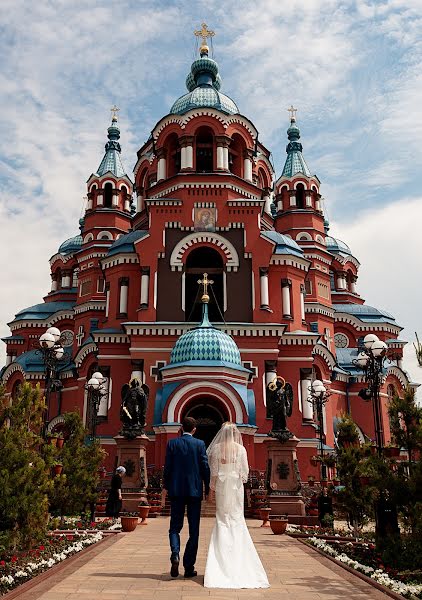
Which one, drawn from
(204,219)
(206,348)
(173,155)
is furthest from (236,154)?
(206,348)

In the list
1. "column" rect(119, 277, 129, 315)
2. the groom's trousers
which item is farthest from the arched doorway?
the groom's trousers

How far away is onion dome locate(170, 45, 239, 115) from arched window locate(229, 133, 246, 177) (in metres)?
1.27

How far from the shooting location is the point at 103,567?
758cm

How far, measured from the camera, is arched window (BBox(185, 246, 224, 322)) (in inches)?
982

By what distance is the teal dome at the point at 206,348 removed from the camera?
20.8 metres

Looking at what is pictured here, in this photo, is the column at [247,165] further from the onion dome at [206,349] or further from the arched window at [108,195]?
the arched window at [108,195]

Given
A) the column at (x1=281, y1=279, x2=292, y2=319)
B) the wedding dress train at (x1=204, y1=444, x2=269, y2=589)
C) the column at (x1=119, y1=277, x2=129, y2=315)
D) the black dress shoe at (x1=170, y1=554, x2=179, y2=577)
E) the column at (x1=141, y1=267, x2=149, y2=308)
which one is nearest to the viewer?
the wedding dress train at (x1=204, y1=444, x2=269, y2=589)

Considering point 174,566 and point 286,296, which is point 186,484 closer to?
point 174,566

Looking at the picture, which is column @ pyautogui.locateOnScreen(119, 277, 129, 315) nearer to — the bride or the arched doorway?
the arched doorway

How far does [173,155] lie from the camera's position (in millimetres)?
28484

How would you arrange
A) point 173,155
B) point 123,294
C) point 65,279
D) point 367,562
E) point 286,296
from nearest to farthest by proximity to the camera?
point 367,562, point 286,296, point 123,294, point 173,155, point 65,279

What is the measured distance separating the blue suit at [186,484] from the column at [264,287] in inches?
684

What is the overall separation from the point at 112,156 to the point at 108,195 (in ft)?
9.22

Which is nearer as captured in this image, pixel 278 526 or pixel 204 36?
pixel 278 526
